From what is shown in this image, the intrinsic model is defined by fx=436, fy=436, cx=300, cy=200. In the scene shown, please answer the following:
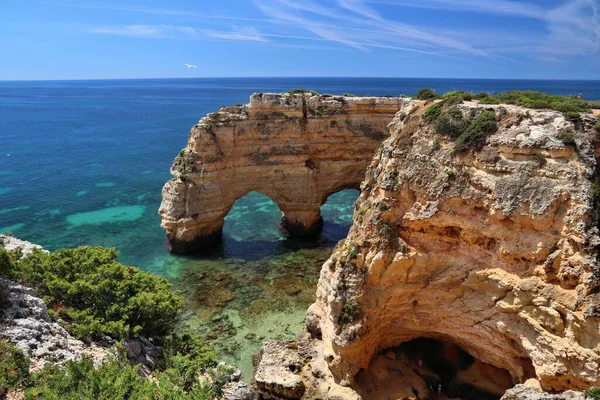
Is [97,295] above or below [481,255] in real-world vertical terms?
below

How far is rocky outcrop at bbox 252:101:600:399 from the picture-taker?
45.6 ft

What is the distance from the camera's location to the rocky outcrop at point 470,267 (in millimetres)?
13891

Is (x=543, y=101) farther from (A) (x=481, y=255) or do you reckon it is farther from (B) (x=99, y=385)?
(B) (x=99, y=385)

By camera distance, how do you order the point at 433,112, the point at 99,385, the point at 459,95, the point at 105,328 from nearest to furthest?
the point at 99,385
the point at 105,328
the point at 433,112
the point at 459,95

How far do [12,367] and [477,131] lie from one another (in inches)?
638

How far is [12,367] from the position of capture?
1058 centimetres

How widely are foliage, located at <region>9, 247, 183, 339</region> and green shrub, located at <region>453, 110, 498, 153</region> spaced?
12.5 metres

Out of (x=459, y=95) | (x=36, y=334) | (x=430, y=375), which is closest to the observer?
(x=36, y=334)

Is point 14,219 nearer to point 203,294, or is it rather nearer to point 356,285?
point 203,294

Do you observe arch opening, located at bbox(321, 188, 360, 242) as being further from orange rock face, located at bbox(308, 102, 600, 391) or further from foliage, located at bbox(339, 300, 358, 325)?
foliage, located at bbox(339, 300, 358, 325)

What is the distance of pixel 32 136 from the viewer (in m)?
77.3

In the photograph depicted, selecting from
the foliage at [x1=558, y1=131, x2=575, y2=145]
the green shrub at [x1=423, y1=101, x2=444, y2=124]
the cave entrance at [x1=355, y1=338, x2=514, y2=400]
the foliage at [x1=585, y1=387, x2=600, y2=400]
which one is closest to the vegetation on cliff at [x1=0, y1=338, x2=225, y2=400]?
the cave entrance at [x1=355, y1=338, x2=514, y2=400]

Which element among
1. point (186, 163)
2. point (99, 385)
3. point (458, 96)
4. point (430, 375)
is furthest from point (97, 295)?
point (186, 163)

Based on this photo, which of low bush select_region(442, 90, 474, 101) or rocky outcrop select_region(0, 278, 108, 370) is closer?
rocky outcrop select_region(0, 278, 108, 370)
